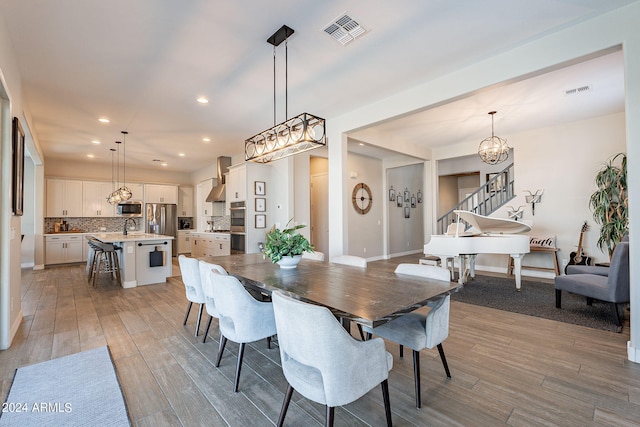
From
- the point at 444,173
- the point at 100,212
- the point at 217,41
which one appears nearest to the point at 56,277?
the point at 100,212

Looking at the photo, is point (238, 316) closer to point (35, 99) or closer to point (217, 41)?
point (217, 41)

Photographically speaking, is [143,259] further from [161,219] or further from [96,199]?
[96,199]

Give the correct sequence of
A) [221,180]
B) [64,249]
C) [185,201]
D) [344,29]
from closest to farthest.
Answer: [344,29], [64,249], [221,180], [185,201]

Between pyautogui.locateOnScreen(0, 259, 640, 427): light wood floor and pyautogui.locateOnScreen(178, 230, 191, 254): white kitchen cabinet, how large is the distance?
598 centimetres

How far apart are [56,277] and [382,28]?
24.4 feet

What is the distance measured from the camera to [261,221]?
21.6 feet

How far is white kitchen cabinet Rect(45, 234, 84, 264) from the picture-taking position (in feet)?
23.6

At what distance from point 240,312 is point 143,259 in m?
4.13

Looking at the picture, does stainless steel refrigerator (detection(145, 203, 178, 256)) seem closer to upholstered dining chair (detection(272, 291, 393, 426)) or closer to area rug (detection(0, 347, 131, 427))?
area rug (detection(0, 347, 131, 427))

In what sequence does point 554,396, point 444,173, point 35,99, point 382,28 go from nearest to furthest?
point 554,396 < point 382,28 < point 35,99 < point 444,173

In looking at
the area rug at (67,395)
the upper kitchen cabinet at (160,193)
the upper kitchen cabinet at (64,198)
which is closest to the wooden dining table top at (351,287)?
the area rug at (67,395)

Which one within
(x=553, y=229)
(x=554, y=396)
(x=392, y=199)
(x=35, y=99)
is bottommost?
(x=554, y=396)

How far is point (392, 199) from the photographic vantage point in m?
8.41

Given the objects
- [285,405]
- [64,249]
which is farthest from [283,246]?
[64,249]
